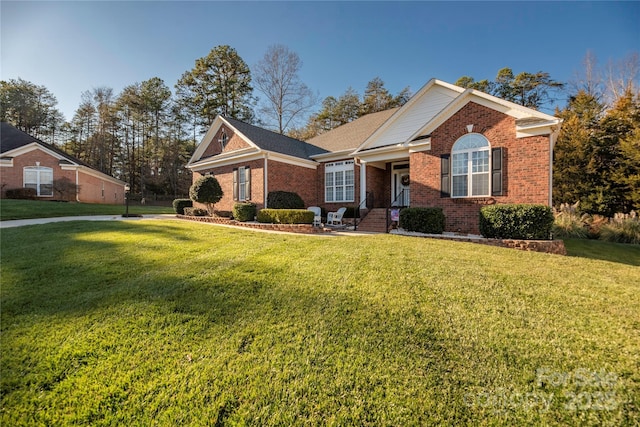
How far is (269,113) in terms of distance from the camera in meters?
28.7

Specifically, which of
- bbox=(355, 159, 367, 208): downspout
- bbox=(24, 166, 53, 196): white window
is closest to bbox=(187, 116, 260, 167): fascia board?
bbox=(355, 159, 367, 208): downspout

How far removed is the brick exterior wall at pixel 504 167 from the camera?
28.2 ft

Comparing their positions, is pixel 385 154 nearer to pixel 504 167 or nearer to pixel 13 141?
pixel 504 167

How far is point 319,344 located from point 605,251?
38.1ft

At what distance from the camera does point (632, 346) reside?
102 inches

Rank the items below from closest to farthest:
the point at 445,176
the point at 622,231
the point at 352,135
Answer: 1. the point at 445,176
2. the point at 622,231
3. the point at 352,135

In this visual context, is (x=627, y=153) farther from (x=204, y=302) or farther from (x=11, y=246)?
(x=11, y=246)

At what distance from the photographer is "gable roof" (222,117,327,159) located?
1493 centimetres

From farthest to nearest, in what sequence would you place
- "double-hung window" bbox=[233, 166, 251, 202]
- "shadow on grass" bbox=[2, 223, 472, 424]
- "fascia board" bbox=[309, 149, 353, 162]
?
1. "double-hung window" bbox=[233, 166, 251, 202]
2. "fascia board" bbox=[309, 149, 353, 162]
3. "shadow on grass" bbox=[2, 223, 472, 424]

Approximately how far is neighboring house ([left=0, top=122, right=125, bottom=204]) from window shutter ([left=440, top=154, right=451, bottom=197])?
27693mm

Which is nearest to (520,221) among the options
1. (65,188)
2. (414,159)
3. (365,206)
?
(414,159)

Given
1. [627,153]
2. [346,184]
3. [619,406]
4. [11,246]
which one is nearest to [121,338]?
[619,406]

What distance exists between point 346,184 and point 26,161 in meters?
25.1

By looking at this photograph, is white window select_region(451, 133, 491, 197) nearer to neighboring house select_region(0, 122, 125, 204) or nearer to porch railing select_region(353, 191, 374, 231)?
porch railing select_region(353, 191, 374, 231)
